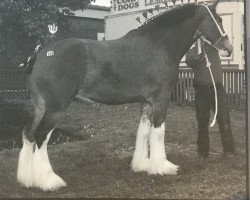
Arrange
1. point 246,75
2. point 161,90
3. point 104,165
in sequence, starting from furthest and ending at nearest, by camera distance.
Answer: point 104,165 → point 161,90 → point 246,75

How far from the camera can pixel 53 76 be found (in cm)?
345

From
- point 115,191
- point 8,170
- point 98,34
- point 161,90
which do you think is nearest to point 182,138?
point 161,90

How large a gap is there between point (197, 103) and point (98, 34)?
105 centimetres

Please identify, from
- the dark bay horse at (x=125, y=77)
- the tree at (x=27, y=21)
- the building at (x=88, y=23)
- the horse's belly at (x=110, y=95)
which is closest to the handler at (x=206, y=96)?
the dark bay horse at (x=125, y=77)

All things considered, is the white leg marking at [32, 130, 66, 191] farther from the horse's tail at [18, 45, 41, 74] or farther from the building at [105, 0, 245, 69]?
the building at [105, 0, 245, 69]

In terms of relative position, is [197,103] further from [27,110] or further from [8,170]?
[8,170]

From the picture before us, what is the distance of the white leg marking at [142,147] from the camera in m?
3.86

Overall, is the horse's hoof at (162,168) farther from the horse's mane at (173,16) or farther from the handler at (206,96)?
the horse's mane at (173,16)

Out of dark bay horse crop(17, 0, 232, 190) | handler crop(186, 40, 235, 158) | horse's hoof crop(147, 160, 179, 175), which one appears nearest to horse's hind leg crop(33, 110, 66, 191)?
dark bay horse crop(17, 0, 232, 190)

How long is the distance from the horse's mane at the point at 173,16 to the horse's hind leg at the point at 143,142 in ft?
2.33

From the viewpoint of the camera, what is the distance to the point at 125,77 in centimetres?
370

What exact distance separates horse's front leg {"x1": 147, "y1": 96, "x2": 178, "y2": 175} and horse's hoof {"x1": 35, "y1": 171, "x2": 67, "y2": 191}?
0.78 metres

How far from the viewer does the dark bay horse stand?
137 inches

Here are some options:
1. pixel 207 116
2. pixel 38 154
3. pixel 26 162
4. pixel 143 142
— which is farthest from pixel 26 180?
pixel 207 116
